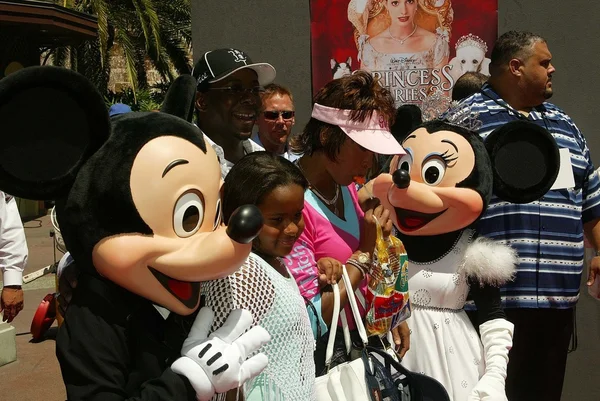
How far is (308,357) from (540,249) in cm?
212

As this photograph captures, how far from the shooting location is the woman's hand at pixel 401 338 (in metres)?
3.12

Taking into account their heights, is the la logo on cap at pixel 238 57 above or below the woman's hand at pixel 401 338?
above

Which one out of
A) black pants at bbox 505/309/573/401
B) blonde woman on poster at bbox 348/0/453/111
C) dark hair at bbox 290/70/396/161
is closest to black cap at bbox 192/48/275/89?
dark hair at bbox 290/70/396/161

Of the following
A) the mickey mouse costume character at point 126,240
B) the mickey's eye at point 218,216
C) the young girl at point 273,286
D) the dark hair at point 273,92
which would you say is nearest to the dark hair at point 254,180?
the young girl at point 273,286

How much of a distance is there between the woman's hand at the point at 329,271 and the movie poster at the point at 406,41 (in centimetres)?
307

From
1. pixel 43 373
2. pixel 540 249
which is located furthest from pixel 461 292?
pixel 43 373

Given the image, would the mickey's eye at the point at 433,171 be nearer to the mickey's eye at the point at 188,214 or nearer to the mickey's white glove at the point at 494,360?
the mickey's white glove at the point at 494,360

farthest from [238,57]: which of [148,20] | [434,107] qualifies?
[148,20]

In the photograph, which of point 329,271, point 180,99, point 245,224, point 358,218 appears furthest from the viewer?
point 358,218

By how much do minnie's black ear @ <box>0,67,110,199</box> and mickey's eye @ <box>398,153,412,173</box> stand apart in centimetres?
161

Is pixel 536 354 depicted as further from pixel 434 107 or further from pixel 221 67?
pixel 221 67

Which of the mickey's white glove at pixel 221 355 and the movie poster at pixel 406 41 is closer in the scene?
the mickey's white glove at pixel 221 355

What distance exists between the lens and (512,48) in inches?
163

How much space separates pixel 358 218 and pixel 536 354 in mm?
1733
